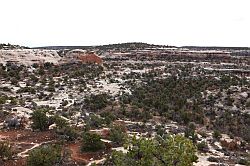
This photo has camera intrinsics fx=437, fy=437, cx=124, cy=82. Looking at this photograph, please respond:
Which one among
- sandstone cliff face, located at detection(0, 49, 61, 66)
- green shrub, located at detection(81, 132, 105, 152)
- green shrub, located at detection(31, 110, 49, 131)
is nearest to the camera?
green shrub, located at detection(81, 132, 105, 152)

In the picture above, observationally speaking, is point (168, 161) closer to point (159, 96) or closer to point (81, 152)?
point (81, 152)

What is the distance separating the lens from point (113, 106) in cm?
3759

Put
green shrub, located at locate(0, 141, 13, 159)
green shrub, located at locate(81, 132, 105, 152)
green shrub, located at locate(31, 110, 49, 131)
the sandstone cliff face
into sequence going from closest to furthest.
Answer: green shrub, located at locate(0, 141, 13, 159) < green shrub, located at locate(81, 132, 105, 152) < green shrub, located at locate(31, 110, 49, 131) < the sandstone cliff face

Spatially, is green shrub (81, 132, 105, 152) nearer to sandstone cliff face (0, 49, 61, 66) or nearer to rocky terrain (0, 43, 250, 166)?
rocky terrain (0, 43, 250, 166)

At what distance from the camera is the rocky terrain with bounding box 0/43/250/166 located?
953 inches

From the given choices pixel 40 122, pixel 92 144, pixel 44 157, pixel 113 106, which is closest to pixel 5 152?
pixel 44 157

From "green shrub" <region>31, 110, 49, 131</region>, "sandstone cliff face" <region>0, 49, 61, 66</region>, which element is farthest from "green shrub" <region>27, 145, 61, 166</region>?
"sandstone cliff face" <region>0, 49, 61, 66</region>

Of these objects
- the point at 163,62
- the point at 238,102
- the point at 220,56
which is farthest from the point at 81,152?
the point at 220,56

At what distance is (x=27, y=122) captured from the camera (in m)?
28.5

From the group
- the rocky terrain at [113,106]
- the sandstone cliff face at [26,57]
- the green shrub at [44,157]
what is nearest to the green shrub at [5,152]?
the rocky terrain at [113,106]

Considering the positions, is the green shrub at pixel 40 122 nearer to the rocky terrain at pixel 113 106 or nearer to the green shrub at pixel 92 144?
the rocky terrain at pixel 113 106

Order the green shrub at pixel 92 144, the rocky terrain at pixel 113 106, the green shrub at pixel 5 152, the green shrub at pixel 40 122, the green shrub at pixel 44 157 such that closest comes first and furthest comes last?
1. the green shrub at pixel 44 157
2. the green shrub at pixel 5 152
3. the green shrub at pixel 92 144
4. the rocky terrain at pixel 113 106
5. the green shrub at pixel 40 122

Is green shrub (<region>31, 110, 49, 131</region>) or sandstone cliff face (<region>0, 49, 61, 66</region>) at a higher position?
sandstone cliff face (<region>0, 49, 61, 66</region>)

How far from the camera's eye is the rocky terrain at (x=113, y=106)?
2422cm
